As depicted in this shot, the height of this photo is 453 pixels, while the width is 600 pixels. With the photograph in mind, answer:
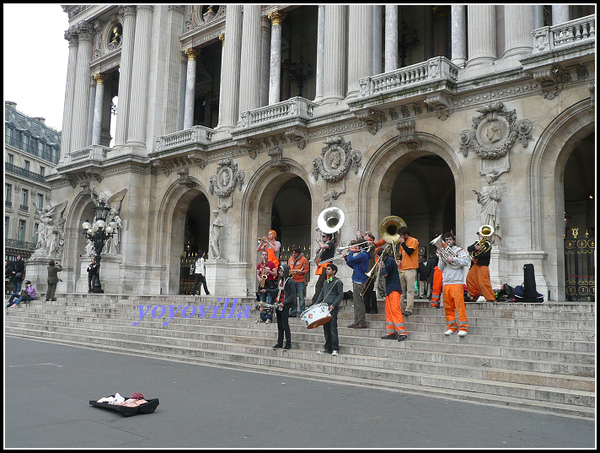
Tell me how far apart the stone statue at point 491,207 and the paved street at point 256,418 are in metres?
9.36

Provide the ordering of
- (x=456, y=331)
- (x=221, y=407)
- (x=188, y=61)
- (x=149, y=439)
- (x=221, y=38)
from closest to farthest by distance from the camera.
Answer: (x=149, y=439), (x=221, y=407), (x=456, y=331), (x=221, y=38), (x=188, y=61)

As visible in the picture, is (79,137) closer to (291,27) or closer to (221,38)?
(221,38)

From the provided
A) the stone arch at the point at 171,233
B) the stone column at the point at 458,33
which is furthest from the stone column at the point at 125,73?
the stone column at the point at 458,33

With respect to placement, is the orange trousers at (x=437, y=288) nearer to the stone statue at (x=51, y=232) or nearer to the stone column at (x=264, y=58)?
the stone column at (x=264, y=58)

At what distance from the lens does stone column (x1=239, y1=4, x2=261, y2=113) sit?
81.0ft

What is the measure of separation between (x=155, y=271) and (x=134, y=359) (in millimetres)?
15461

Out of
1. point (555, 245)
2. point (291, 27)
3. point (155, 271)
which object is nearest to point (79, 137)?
point (155, 271)

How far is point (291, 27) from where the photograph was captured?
2888 cm

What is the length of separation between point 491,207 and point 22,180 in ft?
172

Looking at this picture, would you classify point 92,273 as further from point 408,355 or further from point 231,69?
point 408,355

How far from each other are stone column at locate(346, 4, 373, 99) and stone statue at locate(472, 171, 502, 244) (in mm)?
6705

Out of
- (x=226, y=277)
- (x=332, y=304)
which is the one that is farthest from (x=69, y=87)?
(x=332, y=304)

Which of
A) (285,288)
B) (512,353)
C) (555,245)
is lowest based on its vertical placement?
(512,353)

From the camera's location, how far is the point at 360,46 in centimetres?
2131
